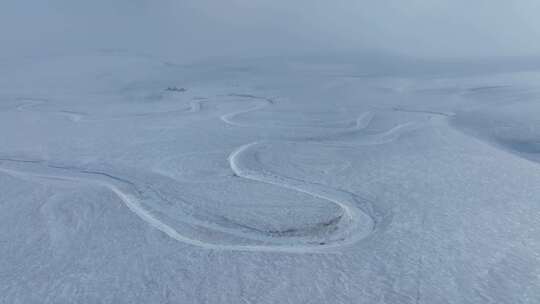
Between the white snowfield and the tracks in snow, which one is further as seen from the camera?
the tracks in snow

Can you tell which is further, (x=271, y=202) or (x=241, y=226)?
(x=271, y=202)

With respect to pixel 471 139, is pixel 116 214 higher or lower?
lower

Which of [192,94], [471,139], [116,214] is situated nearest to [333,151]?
[471,139]

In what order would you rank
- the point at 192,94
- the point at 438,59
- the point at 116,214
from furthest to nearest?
1. the point at 438,59
2. the point at 192,94
3. the point at 116,214

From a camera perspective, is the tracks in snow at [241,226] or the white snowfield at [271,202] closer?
the white snowfield at [271,202]

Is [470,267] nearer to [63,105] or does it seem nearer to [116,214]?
[116,214]

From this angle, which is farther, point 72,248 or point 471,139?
point 471,139

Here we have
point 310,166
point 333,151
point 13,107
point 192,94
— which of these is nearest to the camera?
point 310,166
